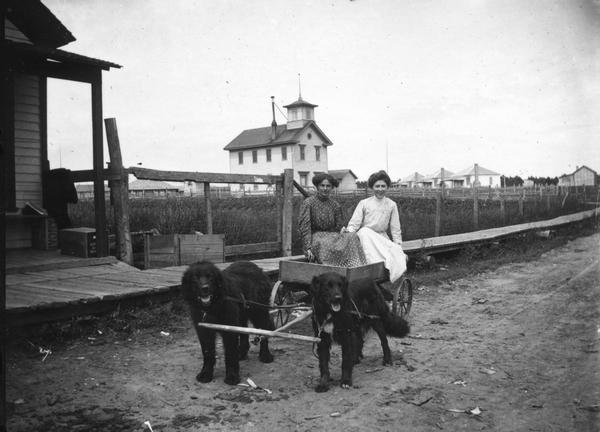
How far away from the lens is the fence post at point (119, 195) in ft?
25.1

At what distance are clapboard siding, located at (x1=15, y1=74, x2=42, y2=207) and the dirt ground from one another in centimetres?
500

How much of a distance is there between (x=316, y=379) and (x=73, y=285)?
3449 mm

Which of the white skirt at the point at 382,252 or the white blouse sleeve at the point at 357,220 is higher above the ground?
the white blouse sleeve at the point at 357,220

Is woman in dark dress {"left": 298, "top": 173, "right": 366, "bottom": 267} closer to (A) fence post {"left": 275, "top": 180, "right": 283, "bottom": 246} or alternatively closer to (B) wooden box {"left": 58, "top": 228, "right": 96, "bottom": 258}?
(A) fence post {"left": 275, "top": 180, "right": 283, "bottom": 246}

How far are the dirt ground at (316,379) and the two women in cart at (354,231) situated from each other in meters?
0.98

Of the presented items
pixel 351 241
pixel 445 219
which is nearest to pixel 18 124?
pixel 351 241

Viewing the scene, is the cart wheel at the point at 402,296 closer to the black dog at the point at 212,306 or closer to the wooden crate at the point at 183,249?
the black dog at the point at 212,306

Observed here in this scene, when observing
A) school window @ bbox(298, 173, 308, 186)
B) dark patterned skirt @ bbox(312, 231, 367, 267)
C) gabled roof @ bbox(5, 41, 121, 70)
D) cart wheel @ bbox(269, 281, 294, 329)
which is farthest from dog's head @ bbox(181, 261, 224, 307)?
school window @ bbox(298, 173, 308, 186)

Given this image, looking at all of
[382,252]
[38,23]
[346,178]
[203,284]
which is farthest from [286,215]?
[346,178]

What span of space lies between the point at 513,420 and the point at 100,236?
6344mm

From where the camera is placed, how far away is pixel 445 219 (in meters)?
18.0

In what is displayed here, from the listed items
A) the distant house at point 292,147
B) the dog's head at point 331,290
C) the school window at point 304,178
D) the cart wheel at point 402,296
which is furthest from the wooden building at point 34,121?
the school window at point 304,178

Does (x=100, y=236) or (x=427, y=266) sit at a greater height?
(x=100, y=236)

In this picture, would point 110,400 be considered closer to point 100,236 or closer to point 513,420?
point 513,420
